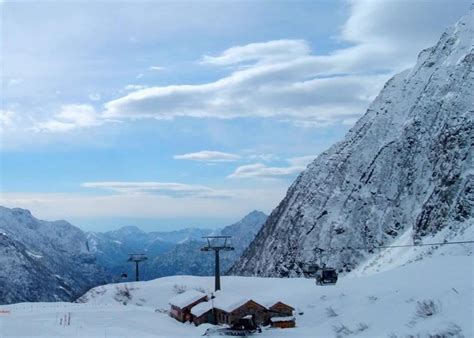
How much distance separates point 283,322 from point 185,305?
50.9 feet

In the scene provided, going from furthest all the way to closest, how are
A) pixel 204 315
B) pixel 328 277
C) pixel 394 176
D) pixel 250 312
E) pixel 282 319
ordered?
pixel 394 176, pixel 328 277, pixel 204 315, pixel 250 312, pixel 282 319

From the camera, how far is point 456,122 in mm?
122312

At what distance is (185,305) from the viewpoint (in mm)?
48281

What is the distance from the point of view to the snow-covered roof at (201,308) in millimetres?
44750

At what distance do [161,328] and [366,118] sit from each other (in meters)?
140

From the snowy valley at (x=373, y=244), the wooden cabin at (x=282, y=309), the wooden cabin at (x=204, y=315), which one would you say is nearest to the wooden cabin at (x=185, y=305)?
the snowy valley at (x=373, y=244)

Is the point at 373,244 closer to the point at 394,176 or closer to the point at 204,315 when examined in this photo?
the point at 394,176

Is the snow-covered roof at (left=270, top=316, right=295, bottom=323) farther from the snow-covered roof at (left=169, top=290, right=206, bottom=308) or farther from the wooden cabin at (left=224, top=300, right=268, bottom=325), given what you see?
the snow-covered roof at (left=169, top=290, right=206, bottom=308)

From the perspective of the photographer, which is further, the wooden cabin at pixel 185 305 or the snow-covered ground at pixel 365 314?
the wooden cabin at pixel 185 305

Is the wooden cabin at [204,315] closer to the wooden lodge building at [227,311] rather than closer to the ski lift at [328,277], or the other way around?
the wooden lodge building at [227,311]

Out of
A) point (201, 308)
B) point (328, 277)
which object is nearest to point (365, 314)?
point (201, 308)

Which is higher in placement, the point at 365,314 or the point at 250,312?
the point at 365,314

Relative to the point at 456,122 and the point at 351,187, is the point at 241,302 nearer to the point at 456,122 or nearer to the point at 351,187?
the point at 456,122

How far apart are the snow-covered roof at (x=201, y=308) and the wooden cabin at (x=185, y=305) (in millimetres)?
1247
